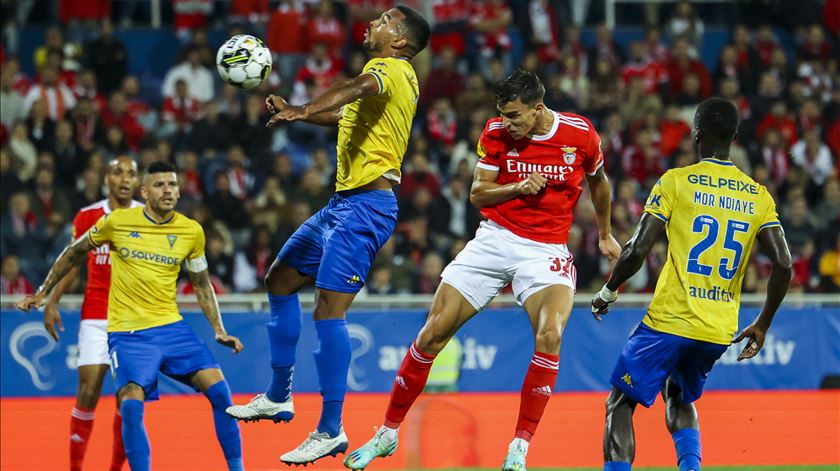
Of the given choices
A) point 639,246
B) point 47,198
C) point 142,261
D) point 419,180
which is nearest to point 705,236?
point 639,246

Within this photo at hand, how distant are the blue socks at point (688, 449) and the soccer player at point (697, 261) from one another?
1.27 feet

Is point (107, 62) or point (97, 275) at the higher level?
point (107, 62)

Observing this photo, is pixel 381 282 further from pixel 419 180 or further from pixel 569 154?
pixel 569 154

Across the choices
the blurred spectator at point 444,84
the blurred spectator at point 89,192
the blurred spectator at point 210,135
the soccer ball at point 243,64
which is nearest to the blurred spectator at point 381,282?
the blurred spectator at point 210,135

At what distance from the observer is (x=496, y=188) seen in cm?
826

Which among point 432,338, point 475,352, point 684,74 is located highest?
point 684,74

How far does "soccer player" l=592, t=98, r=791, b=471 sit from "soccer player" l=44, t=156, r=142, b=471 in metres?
4.43

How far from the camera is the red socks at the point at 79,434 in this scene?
9961mm

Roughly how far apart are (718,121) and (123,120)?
11260 mm

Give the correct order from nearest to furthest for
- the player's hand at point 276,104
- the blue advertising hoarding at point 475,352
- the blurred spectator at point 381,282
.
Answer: the player's hand at point 276,104 → the blue advertising hoarding at point 475,352 → the blurred spectator at point 381,282

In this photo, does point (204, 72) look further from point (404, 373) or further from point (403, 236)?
point (404, 373)

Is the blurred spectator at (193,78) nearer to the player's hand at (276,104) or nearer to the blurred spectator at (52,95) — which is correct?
the blurred spectator at (52,95)

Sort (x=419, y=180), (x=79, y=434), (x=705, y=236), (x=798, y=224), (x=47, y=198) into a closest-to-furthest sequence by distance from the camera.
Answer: (x=705, y=236), (x=79, y=434), (x=47, y=198), (x=419, y=180), (x=798, y=224)

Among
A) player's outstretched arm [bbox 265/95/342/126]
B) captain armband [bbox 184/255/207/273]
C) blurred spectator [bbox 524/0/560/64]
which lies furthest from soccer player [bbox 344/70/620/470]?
blurred spectator [bbox 524/0/560/64]
